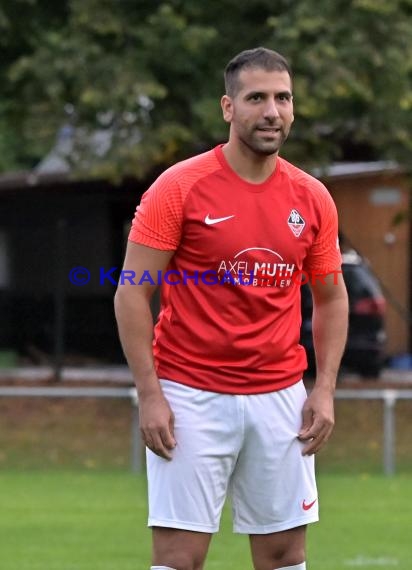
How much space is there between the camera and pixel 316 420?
545 cm

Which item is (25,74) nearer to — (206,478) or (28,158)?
(206,478)

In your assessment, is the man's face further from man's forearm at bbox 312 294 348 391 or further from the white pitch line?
the white pitch line

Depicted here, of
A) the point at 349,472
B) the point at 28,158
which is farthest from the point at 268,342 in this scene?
the point at 28,158

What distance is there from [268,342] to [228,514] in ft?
21.8

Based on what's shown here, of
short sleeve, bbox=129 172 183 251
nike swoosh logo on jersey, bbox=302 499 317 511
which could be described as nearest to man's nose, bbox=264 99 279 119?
short sleeve, bbox=129 172 183 251

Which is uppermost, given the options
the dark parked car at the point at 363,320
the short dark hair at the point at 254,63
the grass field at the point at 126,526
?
the short dark hair at the point at 254,63

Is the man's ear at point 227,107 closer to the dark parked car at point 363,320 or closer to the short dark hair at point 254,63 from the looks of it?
the short dark hair at point 254,63

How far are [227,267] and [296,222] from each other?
1.01 ft

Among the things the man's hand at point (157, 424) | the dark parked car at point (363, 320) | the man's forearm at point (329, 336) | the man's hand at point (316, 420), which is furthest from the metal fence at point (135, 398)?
the man's hand at point (157, 424)

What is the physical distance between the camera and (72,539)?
34.0 feet

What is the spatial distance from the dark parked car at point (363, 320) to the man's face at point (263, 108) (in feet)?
54.8

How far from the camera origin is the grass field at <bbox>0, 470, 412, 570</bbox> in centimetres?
932

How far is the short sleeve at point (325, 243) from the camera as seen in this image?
552cm

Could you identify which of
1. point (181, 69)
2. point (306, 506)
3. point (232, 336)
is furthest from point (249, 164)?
point (181, 69)
